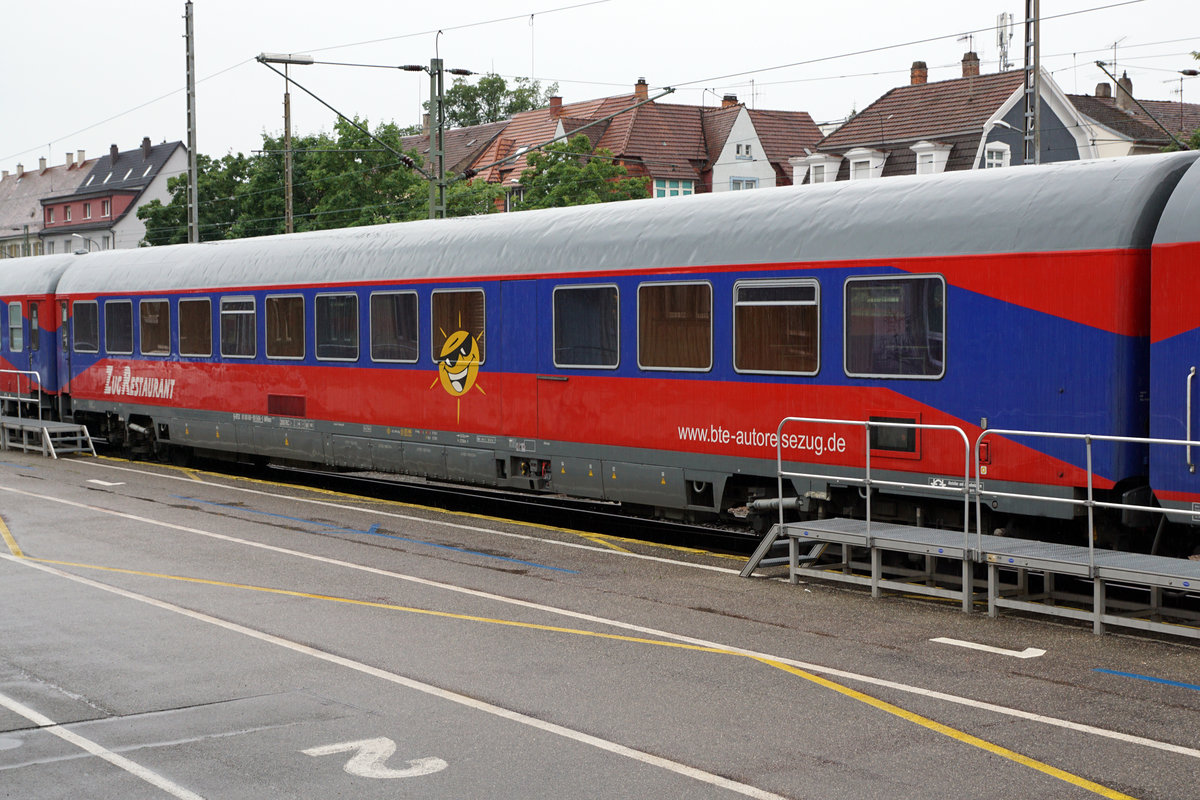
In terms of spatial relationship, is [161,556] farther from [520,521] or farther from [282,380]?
[282,380]

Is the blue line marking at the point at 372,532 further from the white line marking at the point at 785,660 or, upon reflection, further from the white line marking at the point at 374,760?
the white line marking at the point at 374,760

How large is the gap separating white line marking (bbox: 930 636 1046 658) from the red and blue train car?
1935 mm

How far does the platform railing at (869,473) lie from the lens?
36.3ft

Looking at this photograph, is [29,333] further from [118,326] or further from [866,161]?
[866,161]

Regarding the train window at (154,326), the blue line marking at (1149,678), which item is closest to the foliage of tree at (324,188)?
the train window at (154,326)

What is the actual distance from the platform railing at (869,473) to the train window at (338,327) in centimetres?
764

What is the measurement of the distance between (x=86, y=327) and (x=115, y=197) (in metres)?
86.2

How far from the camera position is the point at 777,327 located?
43.7ft

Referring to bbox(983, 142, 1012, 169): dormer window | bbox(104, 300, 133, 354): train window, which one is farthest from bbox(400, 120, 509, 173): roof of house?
bbox(104, 300, 133, 354): train window

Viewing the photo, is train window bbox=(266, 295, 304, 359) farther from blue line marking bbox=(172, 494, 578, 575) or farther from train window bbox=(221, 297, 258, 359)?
blue line marking bbox=(172, 494, 578, 575)

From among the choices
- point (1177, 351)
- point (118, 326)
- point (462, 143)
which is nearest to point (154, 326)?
point (118, 326)

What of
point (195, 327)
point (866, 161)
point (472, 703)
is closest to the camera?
point (472, 703)

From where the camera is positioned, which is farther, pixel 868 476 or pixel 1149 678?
pixel 868 476

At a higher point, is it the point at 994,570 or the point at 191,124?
the point at 191,124
